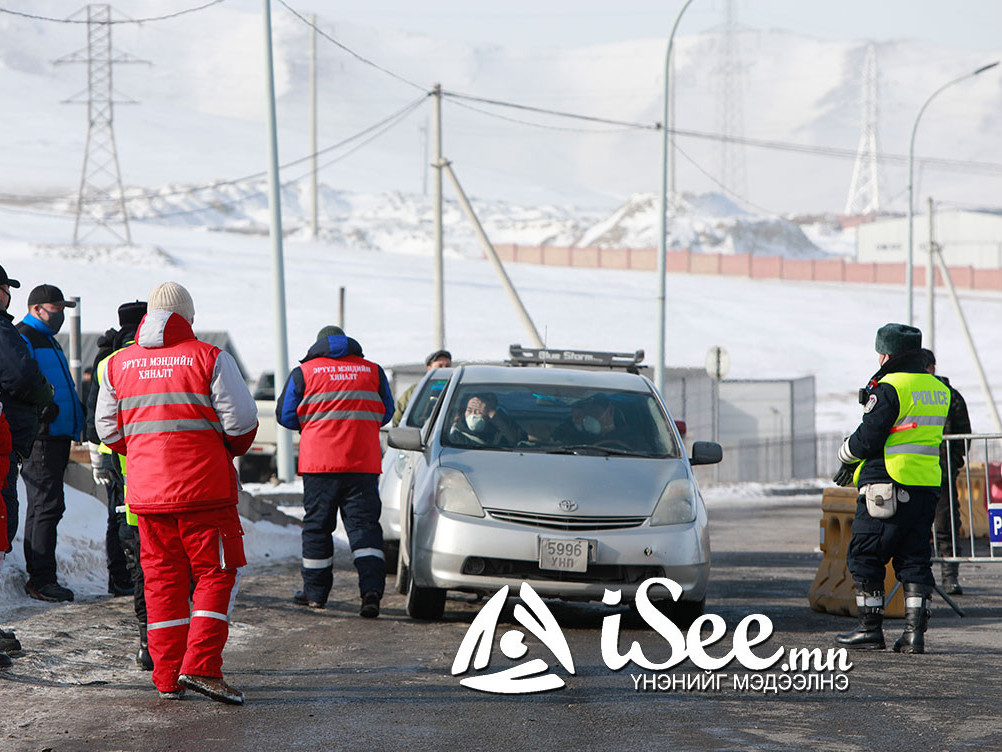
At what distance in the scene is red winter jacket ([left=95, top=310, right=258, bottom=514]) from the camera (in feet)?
20.7

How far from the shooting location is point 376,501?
952cm

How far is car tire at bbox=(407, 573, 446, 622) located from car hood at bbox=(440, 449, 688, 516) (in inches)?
29.2

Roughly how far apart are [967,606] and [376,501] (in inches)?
176

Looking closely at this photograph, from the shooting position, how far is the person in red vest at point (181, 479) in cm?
629

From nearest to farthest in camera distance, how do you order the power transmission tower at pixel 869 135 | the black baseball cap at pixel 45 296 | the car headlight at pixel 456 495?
1. the car headlight at pixel 456 495
2. the black baseball cap at pixel 45 296
3. the power transmission tower at pixel 869 135

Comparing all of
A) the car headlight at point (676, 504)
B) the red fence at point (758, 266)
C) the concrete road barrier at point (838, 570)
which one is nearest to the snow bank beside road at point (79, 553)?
the car headlight at point (676, 504)

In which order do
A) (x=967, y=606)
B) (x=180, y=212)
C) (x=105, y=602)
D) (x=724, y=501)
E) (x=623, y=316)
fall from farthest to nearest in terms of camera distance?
(x=180, y=212) < (x=623, y=316) < (x=724, y=501) < (x=967, y=606) < (x=105, y=602)

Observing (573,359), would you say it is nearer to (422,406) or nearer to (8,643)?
(422,406)

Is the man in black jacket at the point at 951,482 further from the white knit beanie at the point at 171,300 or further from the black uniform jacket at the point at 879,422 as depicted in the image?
the white knit beanie at the point at 171,300

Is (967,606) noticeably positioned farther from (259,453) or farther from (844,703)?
(259,453)

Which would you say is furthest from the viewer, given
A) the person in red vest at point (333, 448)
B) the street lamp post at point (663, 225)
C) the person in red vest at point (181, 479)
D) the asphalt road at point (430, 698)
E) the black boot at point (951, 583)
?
the street lamp post at point (663, 225)

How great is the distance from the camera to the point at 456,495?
8.58m

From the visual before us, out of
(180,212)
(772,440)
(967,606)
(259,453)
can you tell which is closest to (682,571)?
(967,606)

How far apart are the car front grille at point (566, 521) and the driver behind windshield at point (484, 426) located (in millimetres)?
946
